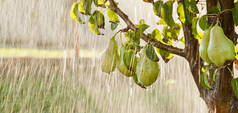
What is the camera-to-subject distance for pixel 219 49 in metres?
0.23

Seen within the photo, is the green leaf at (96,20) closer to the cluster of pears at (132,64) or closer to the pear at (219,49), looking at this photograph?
the cluster of pears at (132,64)

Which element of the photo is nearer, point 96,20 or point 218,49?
point 218,49

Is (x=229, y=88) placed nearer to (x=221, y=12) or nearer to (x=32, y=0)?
(x=221, y=12)

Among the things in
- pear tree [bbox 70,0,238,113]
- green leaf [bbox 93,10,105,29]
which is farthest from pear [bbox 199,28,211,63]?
green leaf [bbox 93,10,105,29]

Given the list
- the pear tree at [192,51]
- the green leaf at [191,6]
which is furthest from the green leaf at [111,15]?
the green leaf at [191,6]

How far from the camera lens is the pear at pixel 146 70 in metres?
0.28

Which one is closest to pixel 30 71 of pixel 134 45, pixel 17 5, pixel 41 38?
pixel 41 38

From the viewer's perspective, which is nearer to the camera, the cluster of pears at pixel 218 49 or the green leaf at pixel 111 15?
the cluster of pears at pixel 218 49

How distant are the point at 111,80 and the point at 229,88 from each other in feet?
3.02

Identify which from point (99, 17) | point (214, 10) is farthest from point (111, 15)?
point (214, 10)

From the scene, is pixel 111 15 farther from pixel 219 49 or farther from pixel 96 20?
pixel 219 49

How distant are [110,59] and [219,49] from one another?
11cm

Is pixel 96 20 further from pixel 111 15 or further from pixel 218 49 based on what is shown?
pixel 218 49

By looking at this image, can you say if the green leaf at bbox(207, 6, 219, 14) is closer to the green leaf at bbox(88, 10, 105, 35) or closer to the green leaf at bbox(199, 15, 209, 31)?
the green leaf at bbox(199, 15, 209, 31)
